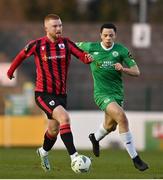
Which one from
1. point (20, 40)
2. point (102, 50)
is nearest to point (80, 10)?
point (20, 40)

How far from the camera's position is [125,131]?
16203 mm

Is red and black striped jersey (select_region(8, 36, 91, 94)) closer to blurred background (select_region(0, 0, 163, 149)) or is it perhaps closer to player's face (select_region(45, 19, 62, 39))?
player's face (select_region(45, 19, 62, 39))

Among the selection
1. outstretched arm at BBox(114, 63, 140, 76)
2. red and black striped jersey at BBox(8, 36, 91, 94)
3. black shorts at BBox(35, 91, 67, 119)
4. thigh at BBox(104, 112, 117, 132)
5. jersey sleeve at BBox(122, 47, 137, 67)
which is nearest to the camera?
black shorts at BBox(35, 91, 67, 119)

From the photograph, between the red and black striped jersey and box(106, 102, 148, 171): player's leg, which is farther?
box(106, 102, 148, 171): player's leg

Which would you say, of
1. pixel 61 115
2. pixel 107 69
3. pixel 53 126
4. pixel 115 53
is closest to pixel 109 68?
pixel 107 69

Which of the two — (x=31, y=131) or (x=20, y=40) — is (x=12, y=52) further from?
(x=31, y=131)

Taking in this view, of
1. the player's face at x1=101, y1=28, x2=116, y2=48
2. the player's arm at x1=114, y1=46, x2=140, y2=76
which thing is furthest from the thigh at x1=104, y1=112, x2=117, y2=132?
the player's face at x1=101, y1=28, x2=116, y2=48

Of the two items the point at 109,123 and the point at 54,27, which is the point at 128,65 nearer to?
the point at 109,123

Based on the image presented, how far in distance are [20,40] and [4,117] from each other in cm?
1198

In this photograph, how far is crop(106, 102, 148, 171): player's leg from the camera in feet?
52.4

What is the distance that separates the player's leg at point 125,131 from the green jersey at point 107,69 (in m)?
0.46

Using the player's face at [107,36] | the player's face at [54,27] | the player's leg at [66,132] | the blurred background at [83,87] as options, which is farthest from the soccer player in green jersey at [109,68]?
the blurred background at [83,87]

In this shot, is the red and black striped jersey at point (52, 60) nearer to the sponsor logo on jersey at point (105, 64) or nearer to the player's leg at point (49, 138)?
the player's leg at point (49, 138)

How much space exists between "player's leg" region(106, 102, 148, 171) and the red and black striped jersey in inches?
41.5
